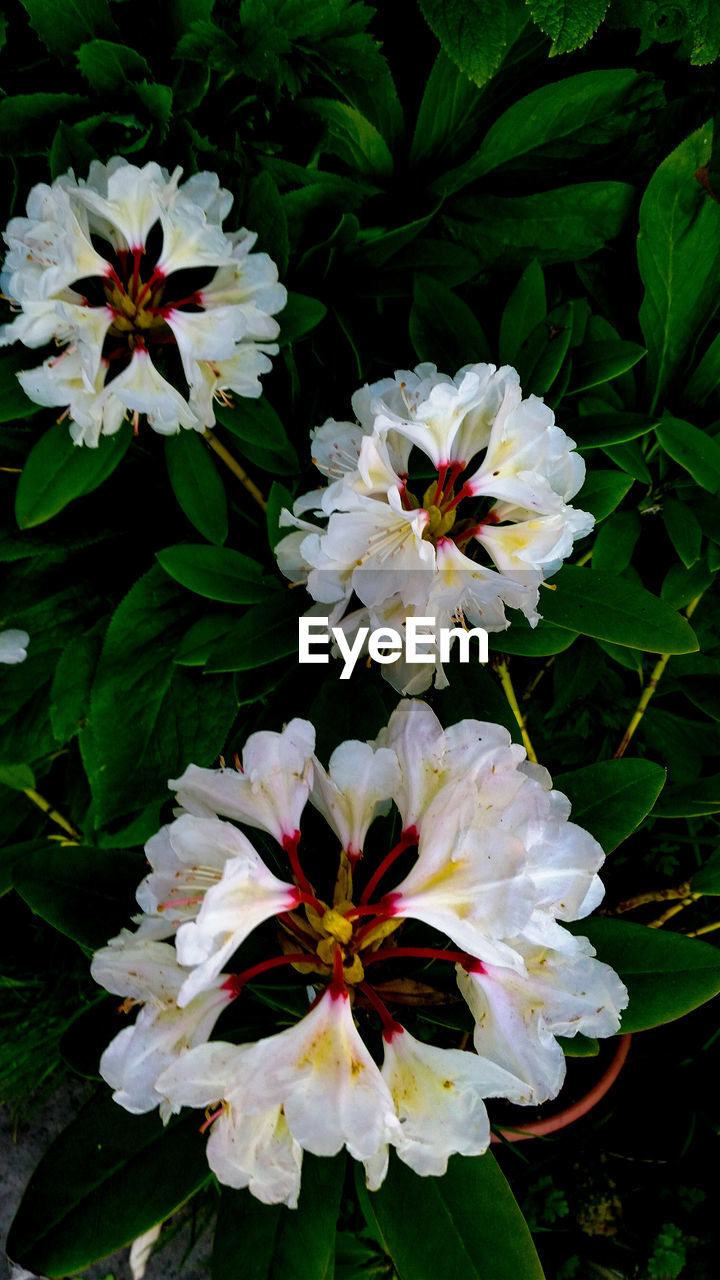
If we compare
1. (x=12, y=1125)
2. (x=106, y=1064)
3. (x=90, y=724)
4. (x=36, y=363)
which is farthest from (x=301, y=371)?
(x=12, y=1125)

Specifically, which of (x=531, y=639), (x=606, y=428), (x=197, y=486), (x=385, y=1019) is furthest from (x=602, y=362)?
(x=385, y=1019)

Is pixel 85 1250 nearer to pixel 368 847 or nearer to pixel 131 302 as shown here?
pixel 368 847

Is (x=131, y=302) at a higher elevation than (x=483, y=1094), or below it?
higher

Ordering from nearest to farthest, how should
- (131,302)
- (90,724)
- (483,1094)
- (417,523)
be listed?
(483,1094) < (417,523) < (131,302) < (90,724)

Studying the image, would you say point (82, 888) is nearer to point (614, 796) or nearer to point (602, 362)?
point (614, 796)

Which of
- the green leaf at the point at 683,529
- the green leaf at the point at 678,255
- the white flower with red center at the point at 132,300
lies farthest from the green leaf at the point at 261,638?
the green leaf at the point at 678,255

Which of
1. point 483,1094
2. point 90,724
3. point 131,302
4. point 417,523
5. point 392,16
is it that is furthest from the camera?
point 392,16

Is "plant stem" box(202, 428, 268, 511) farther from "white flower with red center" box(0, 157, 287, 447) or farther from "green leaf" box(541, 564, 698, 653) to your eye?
"green leaf" box(541, 564, 698, 653)

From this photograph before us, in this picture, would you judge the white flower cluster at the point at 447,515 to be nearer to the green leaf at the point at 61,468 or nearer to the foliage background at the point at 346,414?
the foliage background at the point at 346,414

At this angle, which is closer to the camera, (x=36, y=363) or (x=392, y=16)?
(x=36, y=363)
